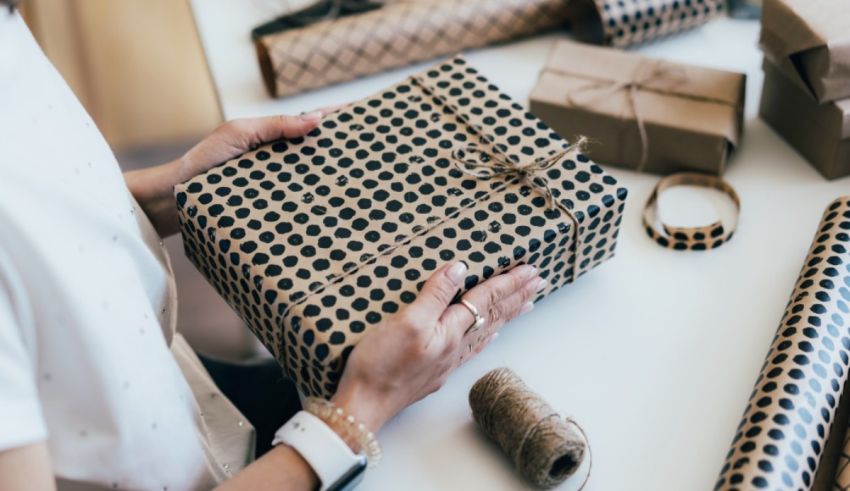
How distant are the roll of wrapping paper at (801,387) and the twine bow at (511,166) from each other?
25cm

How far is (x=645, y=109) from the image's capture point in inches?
38.2

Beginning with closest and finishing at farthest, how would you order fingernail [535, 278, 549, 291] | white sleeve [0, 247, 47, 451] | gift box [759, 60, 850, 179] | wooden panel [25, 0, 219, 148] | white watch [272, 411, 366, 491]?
white sleeve [0, 247, 47, 451], white watch [272, 411, 366, 491], fingernail [535, 278, 549, 291], gift box [759, 60, 850, 179], wooden panel [25, 0, 219, 148]

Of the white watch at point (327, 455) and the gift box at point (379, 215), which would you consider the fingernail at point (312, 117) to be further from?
the white watch at point (327, 455)

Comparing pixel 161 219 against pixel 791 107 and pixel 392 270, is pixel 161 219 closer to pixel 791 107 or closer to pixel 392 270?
pixel 392 270

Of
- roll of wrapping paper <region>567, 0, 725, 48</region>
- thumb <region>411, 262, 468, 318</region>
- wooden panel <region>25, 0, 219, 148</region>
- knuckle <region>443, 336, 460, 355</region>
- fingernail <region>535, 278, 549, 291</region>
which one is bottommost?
wooden panel <region>25, 0, 219, 148</region>

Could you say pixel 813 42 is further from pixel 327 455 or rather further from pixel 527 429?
pixel 327 455

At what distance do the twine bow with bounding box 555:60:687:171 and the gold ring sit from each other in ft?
1.12

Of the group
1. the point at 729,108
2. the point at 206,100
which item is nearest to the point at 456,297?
the point at 729,108

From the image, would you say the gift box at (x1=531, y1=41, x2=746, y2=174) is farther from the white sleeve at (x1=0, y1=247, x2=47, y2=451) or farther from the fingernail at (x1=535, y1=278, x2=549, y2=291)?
the white sleeve at (x1=0, y1=247, x2=47, y2=451)

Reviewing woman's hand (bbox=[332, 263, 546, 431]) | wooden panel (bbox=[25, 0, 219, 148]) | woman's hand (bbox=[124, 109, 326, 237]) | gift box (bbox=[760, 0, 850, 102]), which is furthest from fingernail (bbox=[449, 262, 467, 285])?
wooden panel (bbox=[25, 0, 219, 148])

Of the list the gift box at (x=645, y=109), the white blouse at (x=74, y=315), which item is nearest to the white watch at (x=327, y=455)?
the white blouse at (x=74, y=315)

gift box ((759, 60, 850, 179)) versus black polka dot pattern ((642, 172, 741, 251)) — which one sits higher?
gift box ((759, 60, 850, 179))

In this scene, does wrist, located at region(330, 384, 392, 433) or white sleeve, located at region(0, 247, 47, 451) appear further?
wrist, located at region(330, 384, 392, 433)

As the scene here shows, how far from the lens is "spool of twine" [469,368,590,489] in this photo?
0.69 meters
